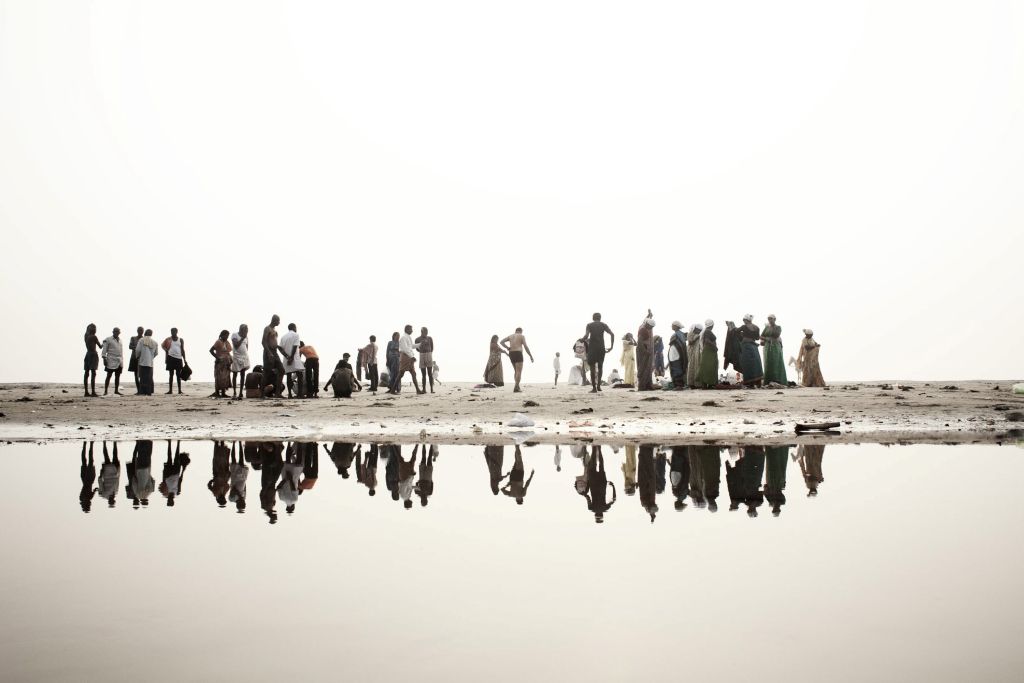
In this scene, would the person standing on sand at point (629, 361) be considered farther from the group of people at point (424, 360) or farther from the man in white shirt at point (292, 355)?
the man in white shirt at point (292, 355)

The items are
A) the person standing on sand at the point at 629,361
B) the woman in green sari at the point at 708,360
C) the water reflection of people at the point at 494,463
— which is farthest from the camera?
the person standing on sand at the point at 629,361

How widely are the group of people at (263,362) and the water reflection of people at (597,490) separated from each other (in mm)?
15632

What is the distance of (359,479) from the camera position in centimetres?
1170

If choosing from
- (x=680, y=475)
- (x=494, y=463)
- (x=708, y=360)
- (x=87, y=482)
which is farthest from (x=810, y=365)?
(x=87, y=482)

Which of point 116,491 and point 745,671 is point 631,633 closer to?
point 745,671

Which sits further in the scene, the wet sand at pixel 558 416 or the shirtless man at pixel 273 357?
the shirtless man at pixel 273 357

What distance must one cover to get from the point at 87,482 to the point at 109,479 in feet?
1.03

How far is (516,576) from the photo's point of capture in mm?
6398

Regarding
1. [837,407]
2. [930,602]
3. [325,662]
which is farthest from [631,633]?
[837,407]

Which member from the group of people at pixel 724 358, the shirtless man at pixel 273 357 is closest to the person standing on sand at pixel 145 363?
the shirtless man at pixel 273 357

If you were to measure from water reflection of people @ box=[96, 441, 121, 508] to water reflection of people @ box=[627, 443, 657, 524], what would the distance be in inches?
205

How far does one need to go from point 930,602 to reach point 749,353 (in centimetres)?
2440

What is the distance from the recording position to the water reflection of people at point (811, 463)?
10.9 metres

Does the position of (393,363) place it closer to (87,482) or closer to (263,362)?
(263,362)
